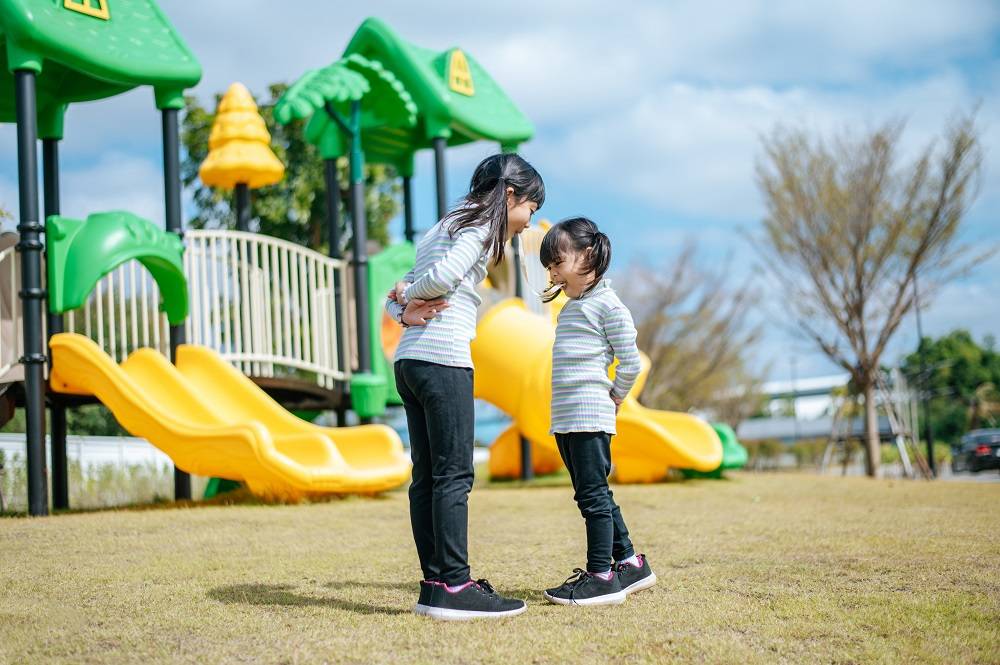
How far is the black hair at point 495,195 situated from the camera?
363 centimetres

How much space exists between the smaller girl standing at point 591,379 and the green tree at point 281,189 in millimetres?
18274

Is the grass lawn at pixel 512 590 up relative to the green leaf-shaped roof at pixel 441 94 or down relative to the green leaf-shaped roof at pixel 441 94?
down

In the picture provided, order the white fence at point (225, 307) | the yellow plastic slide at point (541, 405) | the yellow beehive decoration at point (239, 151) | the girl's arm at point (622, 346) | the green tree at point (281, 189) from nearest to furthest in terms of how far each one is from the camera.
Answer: the girl's arm at point (622, 346), the white fence at point (225, 307), the yellow plastic slide at point (541, 405), the yellow beehive decoration at point (239, 151), the green tree at point (281, 189)

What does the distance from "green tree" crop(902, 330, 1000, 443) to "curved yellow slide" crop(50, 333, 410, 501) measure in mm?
49972

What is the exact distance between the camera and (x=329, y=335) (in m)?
11.9

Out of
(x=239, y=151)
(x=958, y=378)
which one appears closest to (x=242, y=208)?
(x=239, y=151)

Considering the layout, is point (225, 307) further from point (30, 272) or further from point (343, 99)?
point (343, 99)

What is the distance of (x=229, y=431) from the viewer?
849cm

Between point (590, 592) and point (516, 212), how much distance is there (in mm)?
1448

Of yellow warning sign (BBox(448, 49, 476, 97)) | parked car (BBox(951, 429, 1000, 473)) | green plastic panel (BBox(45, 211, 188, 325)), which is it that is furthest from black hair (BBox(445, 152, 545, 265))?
parked car (BBox(951, 429, 1000, 473))

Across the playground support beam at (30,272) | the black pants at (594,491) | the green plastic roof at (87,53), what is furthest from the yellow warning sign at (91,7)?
the black pants at (594,491)

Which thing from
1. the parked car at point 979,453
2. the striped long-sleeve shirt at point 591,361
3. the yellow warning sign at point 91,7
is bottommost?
the parked car at point 979,453

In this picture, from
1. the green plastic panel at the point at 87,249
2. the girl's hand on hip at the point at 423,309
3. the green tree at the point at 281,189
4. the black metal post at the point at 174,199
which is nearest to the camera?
the girl's hand on hip at the point at 423,309

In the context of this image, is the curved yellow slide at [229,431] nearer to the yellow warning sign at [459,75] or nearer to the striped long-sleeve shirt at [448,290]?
the striped long-sleeve shirt at [448,290]
